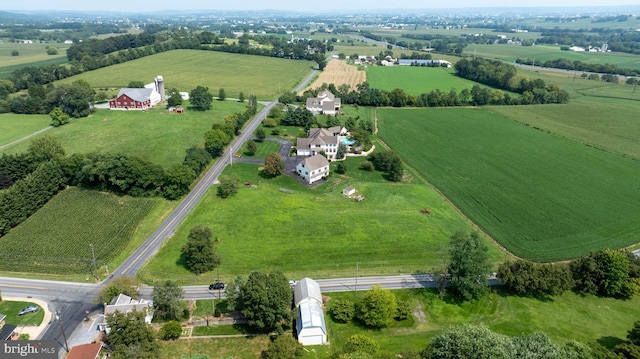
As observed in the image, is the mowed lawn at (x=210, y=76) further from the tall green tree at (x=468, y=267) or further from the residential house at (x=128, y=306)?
the tall green tree at (x=468, y=267)

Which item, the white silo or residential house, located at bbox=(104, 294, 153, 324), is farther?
the white silo

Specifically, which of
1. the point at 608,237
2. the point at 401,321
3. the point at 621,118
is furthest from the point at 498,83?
the point at 401,321

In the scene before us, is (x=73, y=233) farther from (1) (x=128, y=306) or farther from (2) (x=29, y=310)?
(1) (x=128, y=306)

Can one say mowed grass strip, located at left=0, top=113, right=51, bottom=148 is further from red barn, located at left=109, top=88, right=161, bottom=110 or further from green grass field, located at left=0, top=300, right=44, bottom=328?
green grass field, located at left=0, top=300, right=44, bottom=328

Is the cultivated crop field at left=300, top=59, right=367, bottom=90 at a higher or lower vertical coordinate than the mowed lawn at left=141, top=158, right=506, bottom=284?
higher

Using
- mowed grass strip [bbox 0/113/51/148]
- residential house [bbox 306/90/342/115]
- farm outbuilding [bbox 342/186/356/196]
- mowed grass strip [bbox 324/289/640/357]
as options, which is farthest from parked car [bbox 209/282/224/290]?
residential house [bbox 306/90/342/115]

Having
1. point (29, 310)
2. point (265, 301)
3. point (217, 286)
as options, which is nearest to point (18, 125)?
point (29, 310)
